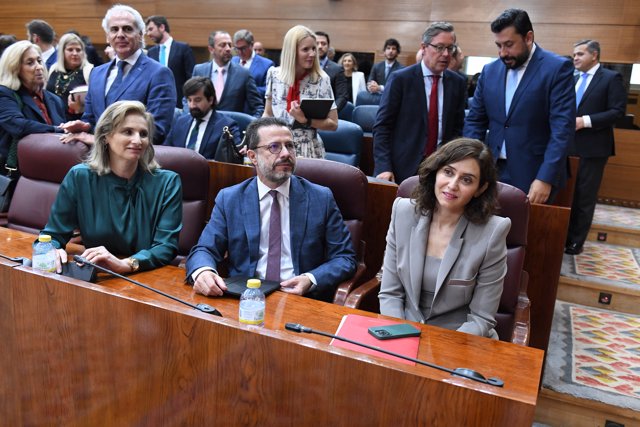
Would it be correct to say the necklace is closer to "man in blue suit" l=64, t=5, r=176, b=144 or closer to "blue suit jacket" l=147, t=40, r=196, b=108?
"blue suit jacket" l=147, t=40, r=196, b=108

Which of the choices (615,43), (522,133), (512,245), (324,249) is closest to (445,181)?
(512,245)

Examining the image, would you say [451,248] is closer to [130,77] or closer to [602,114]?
[130,77]

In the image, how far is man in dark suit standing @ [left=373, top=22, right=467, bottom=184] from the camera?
258 cm

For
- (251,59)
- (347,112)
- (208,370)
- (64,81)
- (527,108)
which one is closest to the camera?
(208,370)

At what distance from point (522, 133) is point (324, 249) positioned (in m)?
1.08

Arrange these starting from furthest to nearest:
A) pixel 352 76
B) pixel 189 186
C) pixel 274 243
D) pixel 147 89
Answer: pixel 352 76, pixel 147 89, pixel 189 186, pixel 274 243

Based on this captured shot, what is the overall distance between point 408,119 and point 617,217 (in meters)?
2.52

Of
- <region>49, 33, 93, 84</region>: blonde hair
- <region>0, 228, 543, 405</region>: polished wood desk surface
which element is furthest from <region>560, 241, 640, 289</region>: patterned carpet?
<region>49, 33, 93, 84</region>: blonde hair

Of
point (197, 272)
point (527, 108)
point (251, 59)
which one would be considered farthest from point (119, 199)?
point (251, 59)

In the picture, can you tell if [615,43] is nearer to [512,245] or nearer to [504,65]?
[504,65]

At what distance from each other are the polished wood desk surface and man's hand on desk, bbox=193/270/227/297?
0.06 feet

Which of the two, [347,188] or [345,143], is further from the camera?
[345,143]

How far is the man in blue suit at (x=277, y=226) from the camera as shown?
1.84m

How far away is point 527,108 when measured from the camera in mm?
2326
